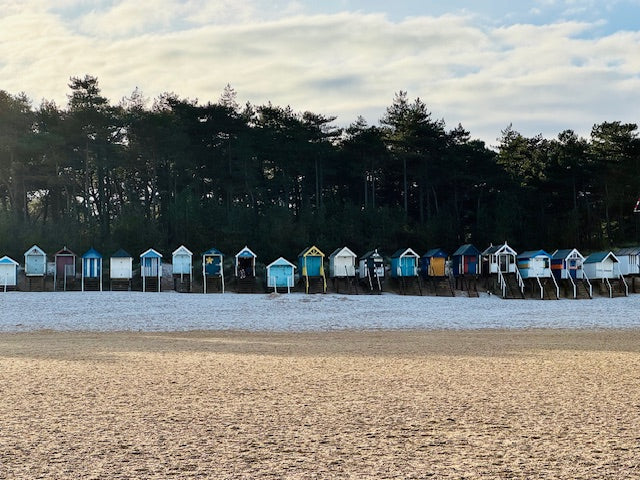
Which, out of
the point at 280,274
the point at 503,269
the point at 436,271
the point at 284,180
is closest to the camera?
the point at 280,274

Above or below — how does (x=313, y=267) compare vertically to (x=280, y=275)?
above

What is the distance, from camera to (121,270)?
42.9 m

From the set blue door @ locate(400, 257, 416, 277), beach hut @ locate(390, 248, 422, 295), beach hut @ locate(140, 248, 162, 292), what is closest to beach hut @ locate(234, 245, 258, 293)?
beach hut @ locate(140, 248, 162, 292)

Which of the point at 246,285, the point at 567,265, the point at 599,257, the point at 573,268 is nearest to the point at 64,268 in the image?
the point at 246,285

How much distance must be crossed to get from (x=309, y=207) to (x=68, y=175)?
2284cm

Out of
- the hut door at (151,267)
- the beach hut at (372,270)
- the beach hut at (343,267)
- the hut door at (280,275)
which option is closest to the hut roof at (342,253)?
the beach hut at (343,267)

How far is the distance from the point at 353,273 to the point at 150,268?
1284 centimetres

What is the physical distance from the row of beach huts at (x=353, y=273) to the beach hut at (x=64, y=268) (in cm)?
6

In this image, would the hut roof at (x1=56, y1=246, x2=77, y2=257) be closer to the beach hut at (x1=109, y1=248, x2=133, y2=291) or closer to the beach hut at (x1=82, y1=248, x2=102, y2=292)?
→ the beach hut at (x1=82, y1=248, x2=102, y2=292)

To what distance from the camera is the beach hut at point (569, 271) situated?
153ft

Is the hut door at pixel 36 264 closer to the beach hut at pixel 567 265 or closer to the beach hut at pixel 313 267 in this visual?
the beach hut at pixel 313 267

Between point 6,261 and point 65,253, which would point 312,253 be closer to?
point 65,253

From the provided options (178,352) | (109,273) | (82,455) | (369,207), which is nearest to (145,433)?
(82,455)

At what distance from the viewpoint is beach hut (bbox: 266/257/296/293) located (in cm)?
4319
